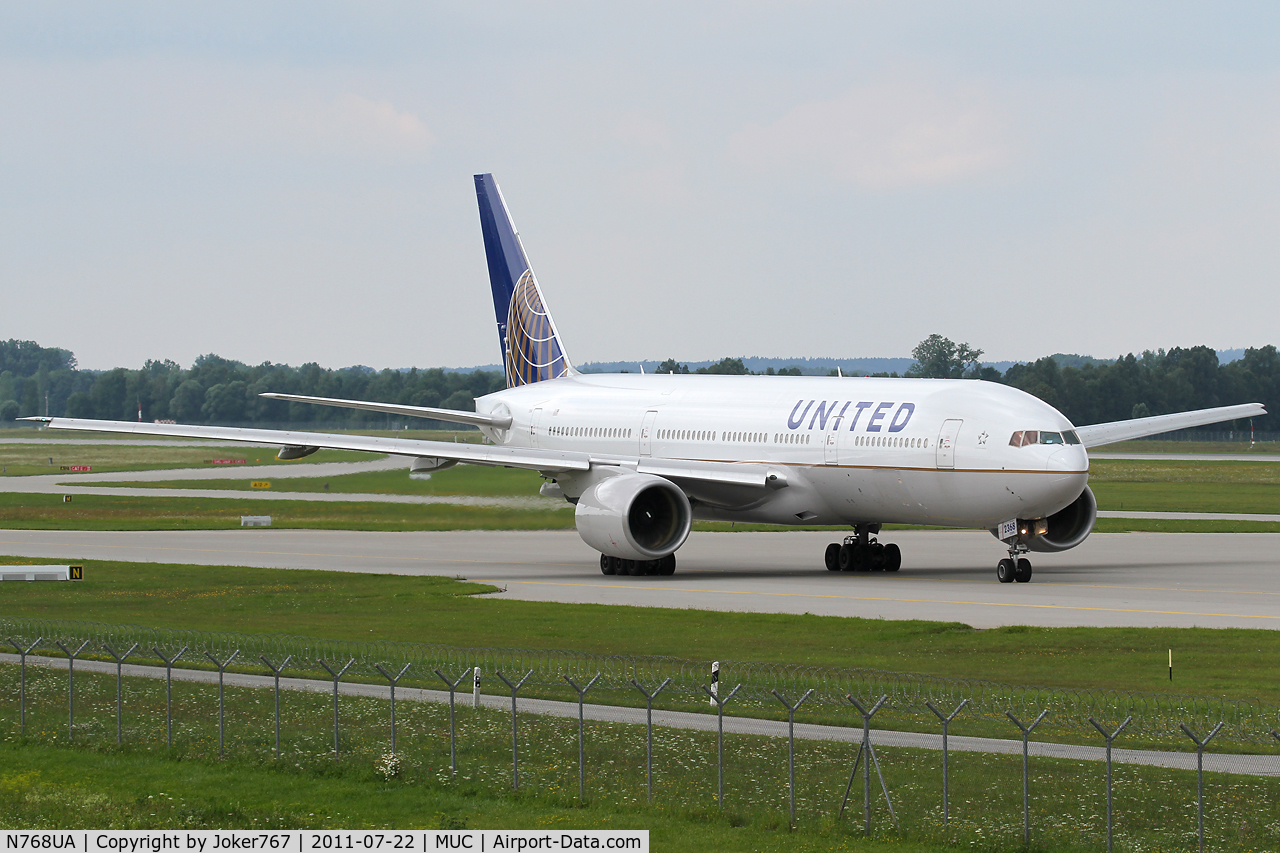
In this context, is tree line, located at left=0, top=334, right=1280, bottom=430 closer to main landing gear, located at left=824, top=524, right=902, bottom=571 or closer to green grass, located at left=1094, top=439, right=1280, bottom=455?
green grass, located at left=1094, top=439, right=1280, bottom=455

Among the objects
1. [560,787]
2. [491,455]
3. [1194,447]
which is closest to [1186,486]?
[1194,447]

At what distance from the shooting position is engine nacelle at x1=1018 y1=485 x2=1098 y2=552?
146 feet

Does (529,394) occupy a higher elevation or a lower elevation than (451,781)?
higher

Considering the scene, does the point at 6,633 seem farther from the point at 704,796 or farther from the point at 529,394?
the point at 529,394

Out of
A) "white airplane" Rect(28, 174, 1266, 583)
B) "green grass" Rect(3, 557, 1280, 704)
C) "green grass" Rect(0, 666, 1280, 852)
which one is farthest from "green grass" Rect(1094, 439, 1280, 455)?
"green grass" Rect(0, 666, 1280, 852)

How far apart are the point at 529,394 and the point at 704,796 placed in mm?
39854

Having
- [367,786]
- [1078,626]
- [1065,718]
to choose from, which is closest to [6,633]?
[367,786]

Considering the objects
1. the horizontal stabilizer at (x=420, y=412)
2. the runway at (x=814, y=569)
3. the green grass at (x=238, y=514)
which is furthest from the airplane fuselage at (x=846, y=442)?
the green grass at (x=238, y=514)

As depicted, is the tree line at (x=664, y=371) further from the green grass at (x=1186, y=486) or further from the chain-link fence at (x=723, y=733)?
the chain-link fence at (x=723, y=733)

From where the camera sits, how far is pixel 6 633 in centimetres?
2973

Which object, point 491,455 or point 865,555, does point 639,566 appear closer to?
point 491,455

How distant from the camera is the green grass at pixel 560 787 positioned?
1736 cm

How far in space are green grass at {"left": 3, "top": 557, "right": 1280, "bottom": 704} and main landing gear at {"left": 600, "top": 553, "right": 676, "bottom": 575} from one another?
520 cm

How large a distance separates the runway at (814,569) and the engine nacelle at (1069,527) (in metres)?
0.98
